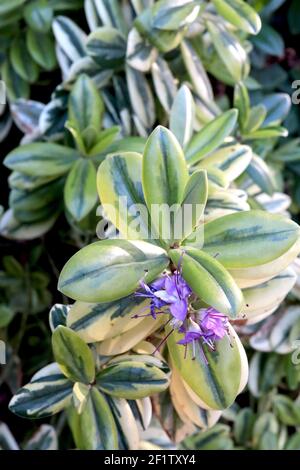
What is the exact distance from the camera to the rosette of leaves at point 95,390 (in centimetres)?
70

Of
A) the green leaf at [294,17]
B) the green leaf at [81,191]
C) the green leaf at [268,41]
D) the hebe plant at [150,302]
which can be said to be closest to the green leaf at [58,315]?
the hebe plant at [150,302]

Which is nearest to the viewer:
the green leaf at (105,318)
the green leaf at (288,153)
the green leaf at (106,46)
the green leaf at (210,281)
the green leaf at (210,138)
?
the green leaf at (210,281)

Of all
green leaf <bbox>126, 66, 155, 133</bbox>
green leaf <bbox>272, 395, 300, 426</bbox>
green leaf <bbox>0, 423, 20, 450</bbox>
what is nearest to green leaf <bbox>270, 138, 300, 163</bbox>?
green leaf <bbox>126, 66, 155, 133</bbox>

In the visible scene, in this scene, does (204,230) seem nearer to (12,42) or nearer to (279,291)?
(279,291)

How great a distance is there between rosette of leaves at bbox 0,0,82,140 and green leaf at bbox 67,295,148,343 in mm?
452

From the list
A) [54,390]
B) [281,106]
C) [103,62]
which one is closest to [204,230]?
[54,390]

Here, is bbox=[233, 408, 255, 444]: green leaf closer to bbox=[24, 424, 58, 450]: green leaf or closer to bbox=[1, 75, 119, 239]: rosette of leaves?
bbox=[24, 424, 58, 450]: green leaf

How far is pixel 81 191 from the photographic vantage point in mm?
846

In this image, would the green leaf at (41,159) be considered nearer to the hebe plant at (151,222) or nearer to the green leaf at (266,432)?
the hebe plant at (151,222)

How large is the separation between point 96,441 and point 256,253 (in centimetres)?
27

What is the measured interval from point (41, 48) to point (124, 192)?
433mm

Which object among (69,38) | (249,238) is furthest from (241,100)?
(249,238)

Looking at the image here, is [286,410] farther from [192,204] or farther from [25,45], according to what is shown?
[25,45]

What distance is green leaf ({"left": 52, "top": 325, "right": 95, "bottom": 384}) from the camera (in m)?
0.68
